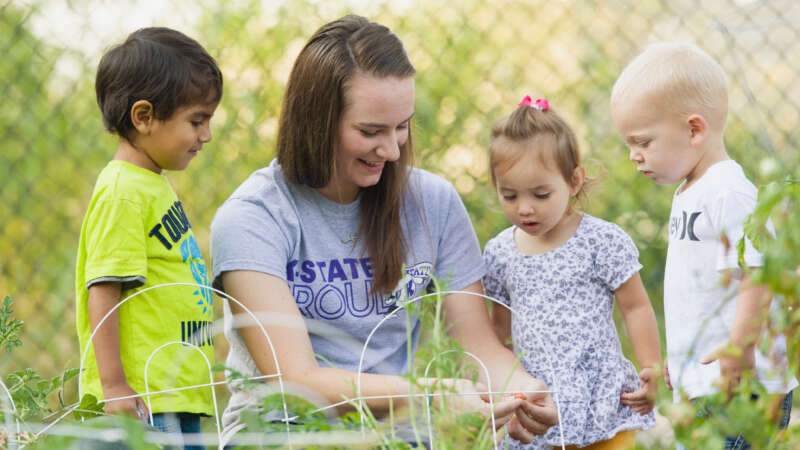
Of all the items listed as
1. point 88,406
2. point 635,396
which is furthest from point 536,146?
point 88,406

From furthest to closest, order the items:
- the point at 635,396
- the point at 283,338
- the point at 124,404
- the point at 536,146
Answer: the point at 536,146 → the point at 635,396 → the point at 283,338 → the point at 124,404

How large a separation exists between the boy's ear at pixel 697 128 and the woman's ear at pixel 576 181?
10.9 inches

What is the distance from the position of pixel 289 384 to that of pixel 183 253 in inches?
15.6

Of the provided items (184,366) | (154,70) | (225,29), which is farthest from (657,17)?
(184,366)

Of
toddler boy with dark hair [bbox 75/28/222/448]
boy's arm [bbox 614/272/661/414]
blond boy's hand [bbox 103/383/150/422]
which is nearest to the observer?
blond boy's hand [bbox 103/383/150/422]

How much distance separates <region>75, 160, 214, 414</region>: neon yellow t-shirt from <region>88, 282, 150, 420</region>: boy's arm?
0.02 meters

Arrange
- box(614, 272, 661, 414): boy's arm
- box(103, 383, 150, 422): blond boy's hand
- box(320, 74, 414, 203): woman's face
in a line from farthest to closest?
1. box(614, 272, 661, 414): boy's arm
2. box(320, 74, 414, 203): woman's face
3. box(103, 383, 150, 422): blond boy's hand

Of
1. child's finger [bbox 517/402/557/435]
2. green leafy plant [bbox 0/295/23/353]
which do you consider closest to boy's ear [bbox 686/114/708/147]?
child's finger [bbox 517/402/557/435]

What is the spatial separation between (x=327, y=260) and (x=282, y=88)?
1.42m

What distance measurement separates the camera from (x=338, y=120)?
1511 millimetres

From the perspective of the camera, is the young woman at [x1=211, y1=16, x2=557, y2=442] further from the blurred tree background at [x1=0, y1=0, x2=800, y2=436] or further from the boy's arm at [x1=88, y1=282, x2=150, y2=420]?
the blurred tree background at [x1=0, y1=0, x2=800, y2=436]

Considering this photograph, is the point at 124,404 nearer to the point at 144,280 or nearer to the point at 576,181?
the point at 144,280

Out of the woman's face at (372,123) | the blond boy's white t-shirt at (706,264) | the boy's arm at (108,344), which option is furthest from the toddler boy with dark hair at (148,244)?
A: the blond boy's white t-shirt at (706,264)

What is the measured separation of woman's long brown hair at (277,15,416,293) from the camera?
59.2 inches
